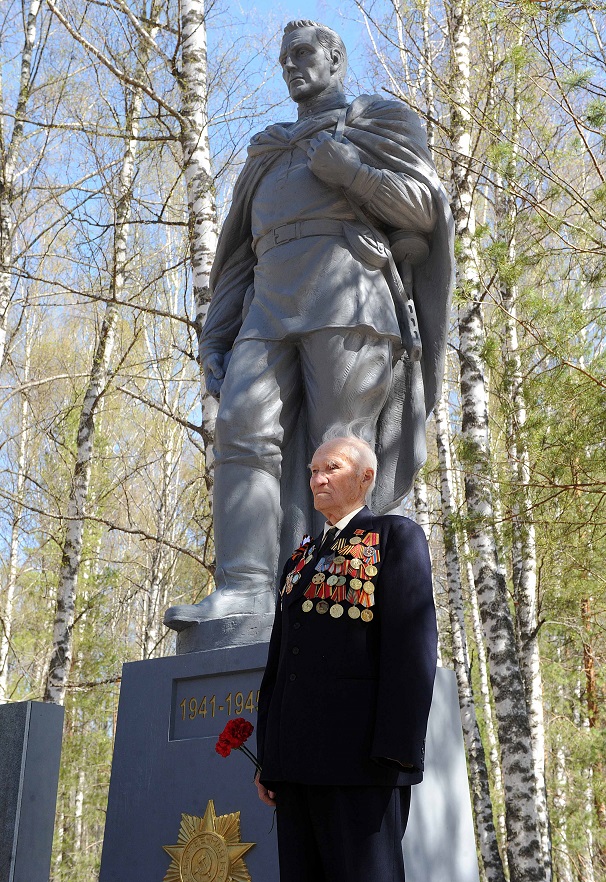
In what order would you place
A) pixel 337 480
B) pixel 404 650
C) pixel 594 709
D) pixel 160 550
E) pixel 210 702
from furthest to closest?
pixel 594 709 → pixel 160 550 → pixel 210 702 → pixel 337 480 → pixel 404 650

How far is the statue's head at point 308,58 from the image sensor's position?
4305 millimetres

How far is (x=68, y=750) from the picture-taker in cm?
1694

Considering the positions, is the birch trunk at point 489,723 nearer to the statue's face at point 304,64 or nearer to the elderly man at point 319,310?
the elderly man at point 319,310

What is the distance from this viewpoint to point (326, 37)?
434cm

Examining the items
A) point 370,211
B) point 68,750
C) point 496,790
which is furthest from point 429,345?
point 68,750

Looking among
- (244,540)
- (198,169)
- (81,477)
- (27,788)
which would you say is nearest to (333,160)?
(244,540)

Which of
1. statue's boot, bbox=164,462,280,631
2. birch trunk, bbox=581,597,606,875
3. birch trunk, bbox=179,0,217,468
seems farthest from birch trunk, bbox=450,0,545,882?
birch trunk, bbox=581,597,606,875

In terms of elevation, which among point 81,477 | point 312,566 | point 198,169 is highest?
point 198,169

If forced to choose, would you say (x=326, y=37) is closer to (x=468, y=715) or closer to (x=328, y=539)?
(x=328, y=539)

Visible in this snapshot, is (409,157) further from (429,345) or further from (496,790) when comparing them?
(496,790)

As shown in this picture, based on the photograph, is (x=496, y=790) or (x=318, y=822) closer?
(x=318, y=822)

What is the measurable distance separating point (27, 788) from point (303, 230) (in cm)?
256

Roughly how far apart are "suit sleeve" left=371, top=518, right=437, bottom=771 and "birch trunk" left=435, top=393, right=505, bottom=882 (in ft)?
26.3

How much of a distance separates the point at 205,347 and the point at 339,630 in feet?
7.44
